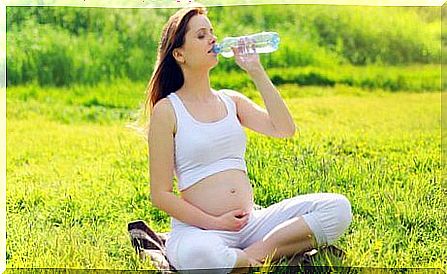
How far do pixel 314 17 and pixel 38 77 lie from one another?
2.44 feet

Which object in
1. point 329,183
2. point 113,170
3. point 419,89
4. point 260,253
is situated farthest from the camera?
point 419,89

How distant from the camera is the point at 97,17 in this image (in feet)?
8.44

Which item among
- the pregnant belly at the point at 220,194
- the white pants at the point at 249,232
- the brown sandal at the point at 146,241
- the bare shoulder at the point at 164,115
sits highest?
the bare shoulder at the point at 164,115

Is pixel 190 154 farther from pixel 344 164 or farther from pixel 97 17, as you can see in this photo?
pixel 97 17

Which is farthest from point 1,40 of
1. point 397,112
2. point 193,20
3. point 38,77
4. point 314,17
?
point 397,112

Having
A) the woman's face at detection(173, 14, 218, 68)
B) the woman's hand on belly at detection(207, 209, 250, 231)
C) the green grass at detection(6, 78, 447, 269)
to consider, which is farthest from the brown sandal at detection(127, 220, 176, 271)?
the woman's face at detection(173, 14, 218, 68)

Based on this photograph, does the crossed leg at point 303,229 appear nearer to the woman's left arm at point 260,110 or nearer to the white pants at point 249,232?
the white pants at point 249,232

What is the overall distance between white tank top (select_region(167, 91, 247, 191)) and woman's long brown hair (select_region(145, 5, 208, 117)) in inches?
1.3

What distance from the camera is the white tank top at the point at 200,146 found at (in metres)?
1.99

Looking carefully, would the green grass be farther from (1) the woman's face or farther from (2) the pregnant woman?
(1) the woman's face

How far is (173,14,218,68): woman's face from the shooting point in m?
2.00

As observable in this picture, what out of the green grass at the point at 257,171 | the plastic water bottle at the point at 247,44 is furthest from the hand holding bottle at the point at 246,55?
the green grass at the point at 257,171

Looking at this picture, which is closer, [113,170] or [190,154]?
[190,154]

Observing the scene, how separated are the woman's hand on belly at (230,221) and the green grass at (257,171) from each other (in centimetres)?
18
